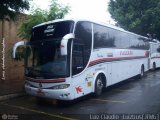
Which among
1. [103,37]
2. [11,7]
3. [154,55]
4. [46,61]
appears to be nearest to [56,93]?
[46,61]

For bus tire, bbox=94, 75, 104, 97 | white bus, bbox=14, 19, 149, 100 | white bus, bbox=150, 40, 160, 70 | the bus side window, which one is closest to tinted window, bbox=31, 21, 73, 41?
white bus, bbox=14, 19, 149, 100

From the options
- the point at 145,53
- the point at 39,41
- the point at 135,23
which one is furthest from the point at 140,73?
the point at 39,41

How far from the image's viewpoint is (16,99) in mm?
11672

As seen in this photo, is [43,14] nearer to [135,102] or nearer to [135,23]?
[135,102]

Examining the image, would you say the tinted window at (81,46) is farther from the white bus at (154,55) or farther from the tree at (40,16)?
the white bus at (154,55)

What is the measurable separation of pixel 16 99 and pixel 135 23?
17.3m

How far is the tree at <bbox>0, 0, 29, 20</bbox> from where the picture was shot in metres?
8.65

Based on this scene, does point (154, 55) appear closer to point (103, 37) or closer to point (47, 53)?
point (103, 37)

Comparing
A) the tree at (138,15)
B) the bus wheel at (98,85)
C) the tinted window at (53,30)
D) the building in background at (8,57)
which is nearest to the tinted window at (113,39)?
the bus wheel at (98,85)

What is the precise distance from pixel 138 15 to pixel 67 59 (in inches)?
743

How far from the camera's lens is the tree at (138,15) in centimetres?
2580

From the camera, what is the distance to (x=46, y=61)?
9.88 meters

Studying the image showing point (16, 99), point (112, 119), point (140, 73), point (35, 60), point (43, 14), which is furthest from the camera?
point (140, 73)

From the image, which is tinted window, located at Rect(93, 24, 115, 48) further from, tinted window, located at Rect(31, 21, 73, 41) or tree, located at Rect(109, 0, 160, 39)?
tree, located at Rect(109, 0, 160, 39)
